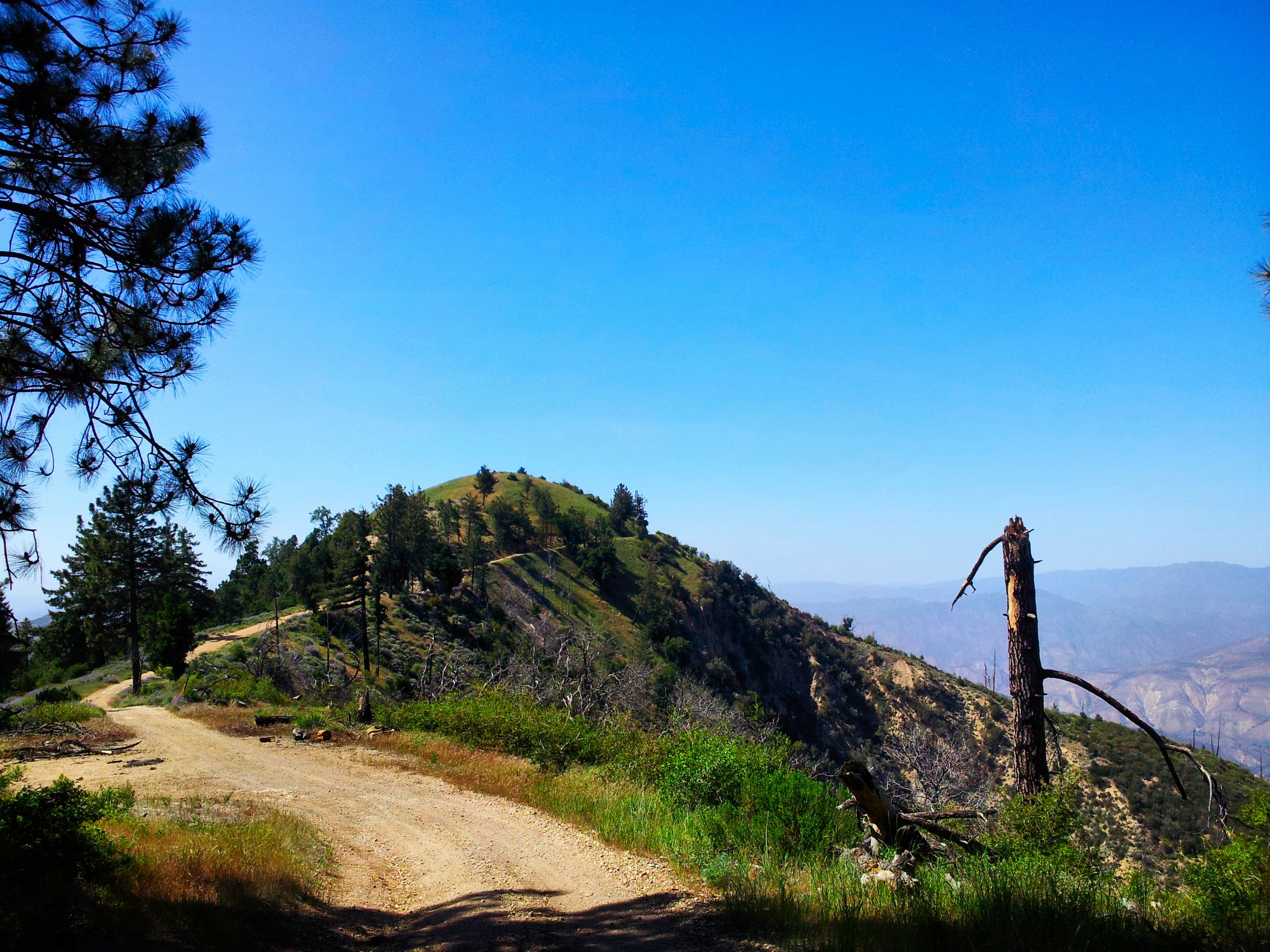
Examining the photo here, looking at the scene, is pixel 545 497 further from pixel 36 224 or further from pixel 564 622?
pixel 36 224

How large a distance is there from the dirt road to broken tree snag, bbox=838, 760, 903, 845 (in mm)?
2070

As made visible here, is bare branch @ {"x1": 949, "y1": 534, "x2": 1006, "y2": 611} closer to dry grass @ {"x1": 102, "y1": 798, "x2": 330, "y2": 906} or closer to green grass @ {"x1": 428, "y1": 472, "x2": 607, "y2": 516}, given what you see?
dry grass @ {"x1": 102, "y1": 798, "x2": 330, "y2": 906}

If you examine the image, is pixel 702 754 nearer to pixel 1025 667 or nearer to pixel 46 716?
pixel 1025 667

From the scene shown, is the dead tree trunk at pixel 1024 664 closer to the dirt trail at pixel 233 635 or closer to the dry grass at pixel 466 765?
the dry grass at pixel 466 765

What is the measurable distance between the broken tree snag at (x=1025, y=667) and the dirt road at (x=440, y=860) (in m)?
4.92

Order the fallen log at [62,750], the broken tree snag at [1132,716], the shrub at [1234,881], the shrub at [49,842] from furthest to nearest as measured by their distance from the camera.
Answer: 1. the fallen log at [62,750]
2. the broken tree snag at [1132,716]
3. the shrub at [49,842]
4. the shrub at [1234,881]

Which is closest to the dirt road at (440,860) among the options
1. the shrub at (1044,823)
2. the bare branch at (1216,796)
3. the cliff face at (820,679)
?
the shrub at (1044,823)

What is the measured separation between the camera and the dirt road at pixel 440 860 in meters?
5.88

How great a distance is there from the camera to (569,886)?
7070 mm

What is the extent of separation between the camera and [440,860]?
27.3 ft

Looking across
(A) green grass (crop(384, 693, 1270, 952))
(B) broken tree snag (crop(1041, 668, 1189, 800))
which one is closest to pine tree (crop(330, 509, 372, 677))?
(A) green grass (crop(384, 693, 1270, 952))

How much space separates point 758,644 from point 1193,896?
84.0 m

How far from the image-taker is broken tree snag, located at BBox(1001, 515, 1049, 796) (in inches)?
331

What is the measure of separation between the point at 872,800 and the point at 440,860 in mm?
5341
